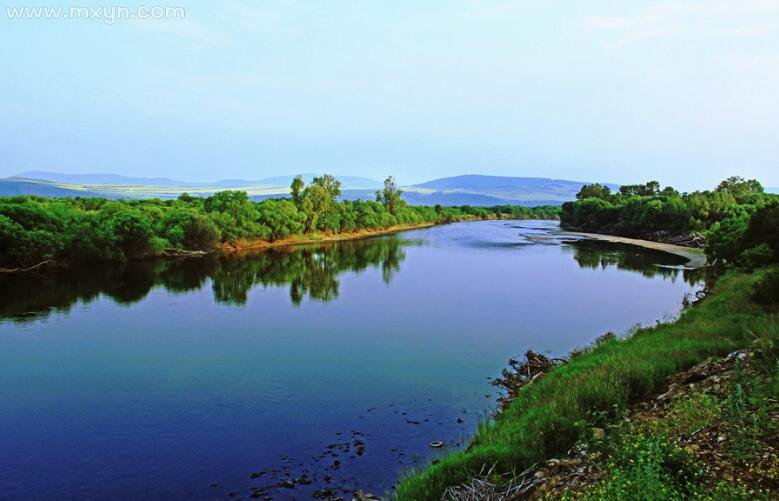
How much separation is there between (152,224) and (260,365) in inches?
2016

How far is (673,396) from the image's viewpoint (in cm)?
1238

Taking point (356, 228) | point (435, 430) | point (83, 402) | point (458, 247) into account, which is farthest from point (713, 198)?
point (83, 402)

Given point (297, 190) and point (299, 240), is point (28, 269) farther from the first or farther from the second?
point (297, 190)

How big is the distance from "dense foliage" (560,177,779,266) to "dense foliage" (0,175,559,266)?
57878 millimetres

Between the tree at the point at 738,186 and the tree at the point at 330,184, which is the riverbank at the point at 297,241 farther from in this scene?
the tree at the point at 738,186

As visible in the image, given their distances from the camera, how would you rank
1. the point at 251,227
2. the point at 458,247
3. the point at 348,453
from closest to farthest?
the point at 348,453, the point at 251,227, the point at 458,247

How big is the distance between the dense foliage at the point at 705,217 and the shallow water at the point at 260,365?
5710 millimetres

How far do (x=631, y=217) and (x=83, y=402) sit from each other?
114m

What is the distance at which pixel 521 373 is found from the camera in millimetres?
21516

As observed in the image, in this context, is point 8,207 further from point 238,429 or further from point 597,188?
point 597,188

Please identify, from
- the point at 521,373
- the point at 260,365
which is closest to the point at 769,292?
the point at 521,373

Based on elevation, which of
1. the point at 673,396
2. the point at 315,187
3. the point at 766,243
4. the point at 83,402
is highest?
the point at 315,187

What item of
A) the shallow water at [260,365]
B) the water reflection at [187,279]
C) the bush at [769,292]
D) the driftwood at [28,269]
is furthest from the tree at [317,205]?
the bush at [769,292]

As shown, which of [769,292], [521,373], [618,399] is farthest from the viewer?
[521,373]
